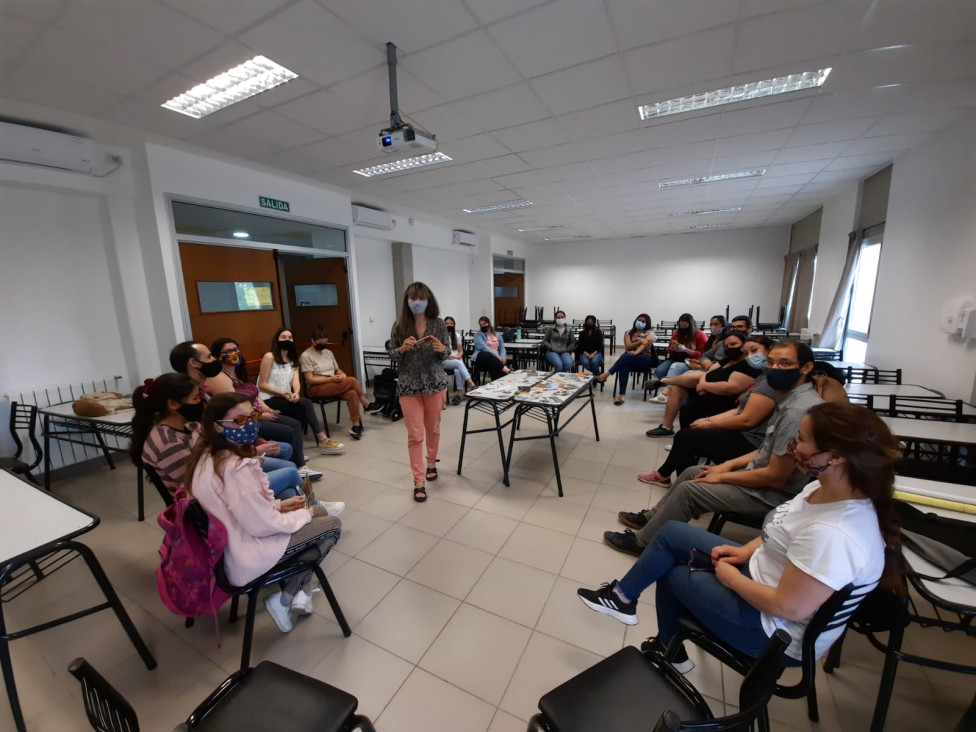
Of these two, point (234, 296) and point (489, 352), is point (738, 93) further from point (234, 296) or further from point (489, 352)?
point (234, 296)

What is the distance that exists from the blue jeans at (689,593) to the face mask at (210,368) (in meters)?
2.92

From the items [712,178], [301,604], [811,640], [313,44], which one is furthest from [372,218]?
[811,640]

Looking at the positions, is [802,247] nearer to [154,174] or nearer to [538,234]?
[538,234]

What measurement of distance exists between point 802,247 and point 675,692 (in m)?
9.54

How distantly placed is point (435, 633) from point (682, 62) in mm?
3681

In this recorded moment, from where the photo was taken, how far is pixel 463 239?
8.71m

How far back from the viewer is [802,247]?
7777 millimetres

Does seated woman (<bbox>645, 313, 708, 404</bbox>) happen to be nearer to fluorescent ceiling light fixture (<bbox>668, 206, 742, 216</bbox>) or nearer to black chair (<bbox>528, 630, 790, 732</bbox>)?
fluorescent ceiling light fixture (<bbox>668, 206, 742, 216</bbox>)

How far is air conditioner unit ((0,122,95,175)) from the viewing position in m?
2.88

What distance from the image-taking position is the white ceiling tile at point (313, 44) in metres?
2.12

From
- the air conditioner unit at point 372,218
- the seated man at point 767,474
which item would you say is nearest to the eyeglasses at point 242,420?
the seated man at point 767,474

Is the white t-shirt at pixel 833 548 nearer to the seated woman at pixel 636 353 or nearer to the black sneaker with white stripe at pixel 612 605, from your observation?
the black sneaker with white stripe at pixel 612 605

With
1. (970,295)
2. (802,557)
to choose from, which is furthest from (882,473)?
(970,295)

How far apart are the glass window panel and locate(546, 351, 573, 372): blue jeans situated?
384 centimetres
